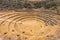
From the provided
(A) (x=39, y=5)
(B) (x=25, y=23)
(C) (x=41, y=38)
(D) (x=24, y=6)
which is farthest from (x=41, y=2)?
(C) (x=41, y=38)

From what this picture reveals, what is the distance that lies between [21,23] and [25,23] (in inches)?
1.6

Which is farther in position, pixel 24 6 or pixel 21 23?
pixel 24 6

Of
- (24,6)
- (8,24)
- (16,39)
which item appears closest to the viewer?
(16,39)

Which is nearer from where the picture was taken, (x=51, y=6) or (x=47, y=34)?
(x=47, y=34)

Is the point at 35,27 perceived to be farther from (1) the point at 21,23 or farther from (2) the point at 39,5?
(2) the point at 39,5

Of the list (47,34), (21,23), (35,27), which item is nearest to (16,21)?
(21,23)

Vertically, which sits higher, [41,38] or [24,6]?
[24,6]

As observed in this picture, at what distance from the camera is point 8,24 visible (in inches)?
Result: 83.8

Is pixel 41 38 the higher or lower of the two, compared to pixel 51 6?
lower

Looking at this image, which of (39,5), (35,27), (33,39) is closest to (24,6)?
(39,5)

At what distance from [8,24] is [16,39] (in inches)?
8.6

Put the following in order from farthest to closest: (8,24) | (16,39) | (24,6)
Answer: (24,6) < (8,24) < (16,39)

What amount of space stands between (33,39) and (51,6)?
56cm

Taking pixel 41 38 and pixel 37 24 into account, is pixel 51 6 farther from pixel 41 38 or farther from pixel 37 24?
pixel 41 38
